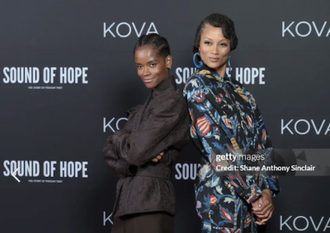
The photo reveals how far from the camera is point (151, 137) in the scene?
1.97 meters

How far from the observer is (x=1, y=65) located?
3.17m

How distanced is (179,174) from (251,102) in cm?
107

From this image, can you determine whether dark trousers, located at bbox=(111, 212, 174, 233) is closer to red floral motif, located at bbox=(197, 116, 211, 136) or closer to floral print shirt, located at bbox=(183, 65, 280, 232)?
floral print shirt, located at bbox=(183, 65, 280, 232)

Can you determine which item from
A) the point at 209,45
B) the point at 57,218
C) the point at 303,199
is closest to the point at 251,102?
the point at 209,45

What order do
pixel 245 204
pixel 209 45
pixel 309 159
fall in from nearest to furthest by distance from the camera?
pixel 245 204 < pixel 209 45 < pixel 309 159

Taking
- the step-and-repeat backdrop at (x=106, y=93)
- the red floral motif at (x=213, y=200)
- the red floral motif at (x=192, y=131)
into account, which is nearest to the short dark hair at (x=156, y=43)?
the red floral motif at (x=192, y=131)

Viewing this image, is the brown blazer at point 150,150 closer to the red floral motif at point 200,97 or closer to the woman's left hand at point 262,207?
the red floral motif at point 200,97

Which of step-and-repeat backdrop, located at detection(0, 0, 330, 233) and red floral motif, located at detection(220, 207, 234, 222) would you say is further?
step-and-repeat backdrop, located at detection(0, 0, 330, 233)

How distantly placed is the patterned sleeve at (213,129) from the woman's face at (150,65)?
18 cm

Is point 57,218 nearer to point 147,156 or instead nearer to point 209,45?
point 147,156

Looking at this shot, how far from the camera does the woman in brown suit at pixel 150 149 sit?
78.0 inches

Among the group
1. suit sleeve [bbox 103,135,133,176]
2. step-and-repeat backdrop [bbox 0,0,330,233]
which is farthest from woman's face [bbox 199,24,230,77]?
step-and-repeat backdrop [bbox 0,0,330,233]

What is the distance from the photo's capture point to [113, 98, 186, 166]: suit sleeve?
1965 millimetres

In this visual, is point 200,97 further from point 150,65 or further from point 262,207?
point 262,207
